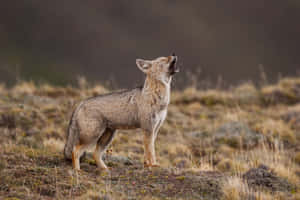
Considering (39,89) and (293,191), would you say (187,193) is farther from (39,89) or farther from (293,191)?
(39,89)

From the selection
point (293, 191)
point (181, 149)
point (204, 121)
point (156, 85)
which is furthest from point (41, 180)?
point (204, 121)

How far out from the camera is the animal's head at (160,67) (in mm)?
8392

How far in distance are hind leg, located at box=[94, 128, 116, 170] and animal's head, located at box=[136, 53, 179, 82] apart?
1.71 meters

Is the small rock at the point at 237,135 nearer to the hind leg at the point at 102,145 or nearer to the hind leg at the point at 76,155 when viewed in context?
the hind leg at the point at 102,145

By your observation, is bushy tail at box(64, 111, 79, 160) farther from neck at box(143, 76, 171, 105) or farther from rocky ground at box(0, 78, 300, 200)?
neck at box(143, 76, 171, 105)

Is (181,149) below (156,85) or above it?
below

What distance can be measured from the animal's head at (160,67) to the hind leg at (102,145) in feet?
5.62

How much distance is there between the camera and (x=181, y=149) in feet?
43.0

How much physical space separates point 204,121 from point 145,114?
33.8ft

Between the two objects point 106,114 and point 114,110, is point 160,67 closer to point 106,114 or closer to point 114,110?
point 114,110

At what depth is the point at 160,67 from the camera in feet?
27.8

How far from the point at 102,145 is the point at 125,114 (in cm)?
101

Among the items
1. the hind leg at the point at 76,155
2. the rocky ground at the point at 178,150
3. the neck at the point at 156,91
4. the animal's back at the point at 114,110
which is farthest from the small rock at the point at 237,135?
the hind leg at the point at 76,155

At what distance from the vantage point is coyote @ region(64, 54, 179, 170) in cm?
787
